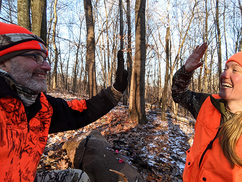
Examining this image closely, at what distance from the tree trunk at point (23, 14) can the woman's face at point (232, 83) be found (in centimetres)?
413

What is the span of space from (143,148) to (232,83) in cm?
364

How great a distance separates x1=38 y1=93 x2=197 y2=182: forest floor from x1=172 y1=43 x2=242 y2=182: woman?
6.54 feet

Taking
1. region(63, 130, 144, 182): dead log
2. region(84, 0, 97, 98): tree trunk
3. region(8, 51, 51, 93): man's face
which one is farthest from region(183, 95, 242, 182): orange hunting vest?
region(84, 0, 97, 98): tree trunk

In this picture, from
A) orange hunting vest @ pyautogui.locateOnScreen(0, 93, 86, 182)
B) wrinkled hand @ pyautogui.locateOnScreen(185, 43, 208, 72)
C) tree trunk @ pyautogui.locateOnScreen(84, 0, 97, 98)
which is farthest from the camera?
tree trunk @ pyautogui.locateOnScreen(84, 0, 97, 98)

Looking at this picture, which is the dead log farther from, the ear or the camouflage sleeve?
the ear

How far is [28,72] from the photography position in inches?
48.7

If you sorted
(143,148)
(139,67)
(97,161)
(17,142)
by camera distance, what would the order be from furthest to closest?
1. (139,67)
2. (143,148)
3. (97,161)
4. (17,142)

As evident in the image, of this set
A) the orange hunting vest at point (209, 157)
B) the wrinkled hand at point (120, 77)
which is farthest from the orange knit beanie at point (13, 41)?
the orange hunting vest at point (209, 157)

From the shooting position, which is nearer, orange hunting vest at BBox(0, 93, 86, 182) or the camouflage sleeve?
orange hunting vest at BBox(0, 93, 86, 182)

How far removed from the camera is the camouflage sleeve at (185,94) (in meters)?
1.92

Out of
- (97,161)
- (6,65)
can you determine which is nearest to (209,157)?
(97,161)

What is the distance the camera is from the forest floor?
3207 mm

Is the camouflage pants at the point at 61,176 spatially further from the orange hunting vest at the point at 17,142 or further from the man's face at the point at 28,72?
the man's face at the point at 28,72

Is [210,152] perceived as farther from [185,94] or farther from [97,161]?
[97,161]
